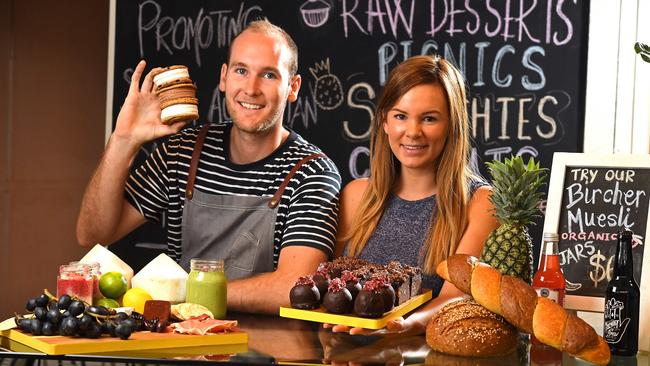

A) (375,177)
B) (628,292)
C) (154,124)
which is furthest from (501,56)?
(628,292)

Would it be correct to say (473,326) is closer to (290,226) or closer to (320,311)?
(320,311)

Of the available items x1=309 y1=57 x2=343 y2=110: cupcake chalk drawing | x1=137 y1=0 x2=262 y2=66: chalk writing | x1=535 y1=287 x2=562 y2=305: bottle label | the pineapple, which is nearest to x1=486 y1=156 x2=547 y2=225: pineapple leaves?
the pineapple

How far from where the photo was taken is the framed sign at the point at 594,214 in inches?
92.7

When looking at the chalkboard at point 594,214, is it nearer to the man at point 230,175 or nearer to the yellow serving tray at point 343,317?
the yellow serving tray at point 343,317

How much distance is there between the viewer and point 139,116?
10.3ft

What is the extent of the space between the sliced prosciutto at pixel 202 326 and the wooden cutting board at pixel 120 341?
20mm

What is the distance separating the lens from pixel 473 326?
2.09 m

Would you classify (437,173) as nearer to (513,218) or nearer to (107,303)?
(513,218)

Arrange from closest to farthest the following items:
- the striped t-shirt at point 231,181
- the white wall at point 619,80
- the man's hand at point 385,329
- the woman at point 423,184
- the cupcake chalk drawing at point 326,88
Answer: the man's hand at point 385,329, the woman at point 423,184, the striped t-shirt at point 231,181, the white wall at point 619,80, the cupcake chalk drawing at point 326,88

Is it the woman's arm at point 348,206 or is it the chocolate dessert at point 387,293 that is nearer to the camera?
the chocolate dessert at point 387,293

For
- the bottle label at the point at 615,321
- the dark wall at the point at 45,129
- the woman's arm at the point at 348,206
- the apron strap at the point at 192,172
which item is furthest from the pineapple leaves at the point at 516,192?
the dark wall at the point at 45,129

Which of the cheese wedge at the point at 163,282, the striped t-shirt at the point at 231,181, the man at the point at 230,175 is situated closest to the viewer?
the cheese wedge at the point at 163,282

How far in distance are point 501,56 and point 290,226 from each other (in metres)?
1.77

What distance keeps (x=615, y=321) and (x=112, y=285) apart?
1.24 m
